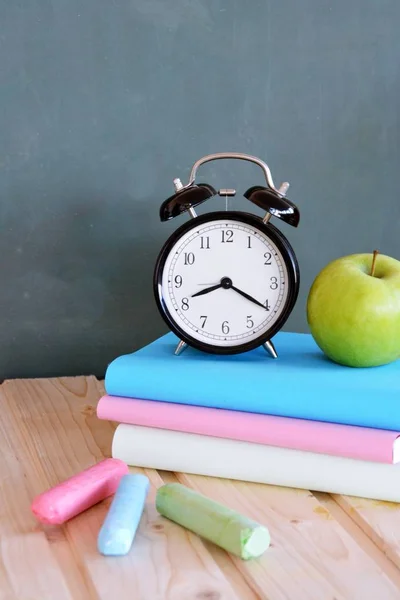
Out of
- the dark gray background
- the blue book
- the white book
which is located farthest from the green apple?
the dark gray background

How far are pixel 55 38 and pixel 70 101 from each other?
0.10 meters

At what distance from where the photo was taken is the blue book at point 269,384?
3.02 ft

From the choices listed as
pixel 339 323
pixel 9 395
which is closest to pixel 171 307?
pixel 339 323

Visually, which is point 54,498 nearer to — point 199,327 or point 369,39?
point 199,327

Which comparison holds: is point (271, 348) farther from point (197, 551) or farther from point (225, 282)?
point (197, 551)

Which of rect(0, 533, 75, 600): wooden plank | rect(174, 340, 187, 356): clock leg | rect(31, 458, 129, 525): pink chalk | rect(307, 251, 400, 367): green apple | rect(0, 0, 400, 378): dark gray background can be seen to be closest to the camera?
rect(0, 533, 75, 600): wooden plank

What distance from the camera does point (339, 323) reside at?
0.99 metres

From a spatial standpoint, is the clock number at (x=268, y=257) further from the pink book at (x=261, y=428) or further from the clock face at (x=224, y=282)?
the pink book at (x=261, y=428)

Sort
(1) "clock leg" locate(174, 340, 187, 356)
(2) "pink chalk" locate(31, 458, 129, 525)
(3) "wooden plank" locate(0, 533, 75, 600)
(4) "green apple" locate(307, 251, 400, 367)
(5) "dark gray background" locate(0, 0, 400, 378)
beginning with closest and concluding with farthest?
(3) "wooden plank" locate(0, 533, 75, 600)
(2) "pink chalk" locate(31, 458, 129, 525)
(4) "green apple" locate(307, 251, 400, 367)
(1) "clock leg" locate(174, 340, 187, 356)
(5) "dark gray background" locate(0, 0, 400, 378)

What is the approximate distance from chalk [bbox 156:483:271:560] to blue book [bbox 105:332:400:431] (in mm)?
146

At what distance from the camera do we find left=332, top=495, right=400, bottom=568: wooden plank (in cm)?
82

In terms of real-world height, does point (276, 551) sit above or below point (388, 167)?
below

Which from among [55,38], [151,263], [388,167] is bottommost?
[151,263]

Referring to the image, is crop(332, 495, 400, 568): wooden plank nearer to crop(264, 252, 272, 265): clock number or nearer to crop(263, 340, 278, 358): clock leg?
crop(263, 340, 278, 358): clock leg
